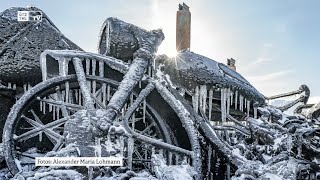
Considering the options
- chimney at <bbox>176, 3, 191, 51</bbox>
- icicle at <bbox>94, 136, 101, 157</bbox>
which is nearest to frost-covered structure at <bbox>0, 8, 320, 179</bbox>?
icicle at <bbox>94, 136, 101, 157</bbox>

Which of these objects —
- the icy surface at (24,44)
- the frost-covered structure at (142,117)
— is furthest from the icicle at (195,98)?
the icy surface at (24,44)

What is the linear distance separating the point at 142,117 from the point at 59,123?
1.80 m

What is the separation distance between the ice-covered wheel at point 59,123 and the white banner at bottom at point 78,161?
0.83 meters

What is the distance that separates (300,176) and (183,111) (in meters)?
2.25

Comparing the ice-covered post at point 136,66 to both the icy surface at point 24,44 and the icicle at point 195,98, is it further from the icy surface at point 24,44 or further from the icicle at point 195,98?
the icy surface at point 24,44

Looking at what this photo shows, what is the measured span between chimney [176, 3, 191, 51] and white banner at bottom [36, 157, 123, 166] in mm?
11887

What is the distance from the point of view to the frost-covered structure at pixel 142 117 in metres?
6.55

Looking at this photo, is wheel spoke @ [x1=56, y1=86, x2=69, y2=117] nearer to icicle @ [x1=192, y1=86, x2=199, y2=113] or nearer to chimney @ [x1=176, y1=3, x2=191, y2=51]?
icicle @ [x1=192, y1=86, x2=199, y2=113]

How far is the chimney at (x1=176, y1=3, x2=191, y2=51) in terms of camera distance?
17.7 m

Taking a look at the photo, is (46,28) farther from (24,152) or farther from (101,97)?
(24,152)

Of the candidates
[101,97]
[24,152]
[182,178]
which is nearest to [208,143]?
[182,178]

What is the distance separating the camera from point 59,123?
303 inches

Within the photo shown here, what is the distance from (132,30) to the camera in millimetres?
8516

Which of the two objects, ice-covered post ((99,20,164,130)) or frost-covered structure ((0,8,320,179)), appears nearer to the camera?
frost-covered structure ((0,8,320,179))
